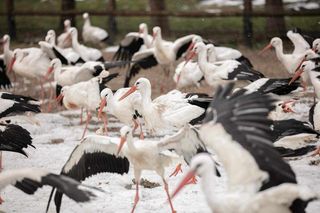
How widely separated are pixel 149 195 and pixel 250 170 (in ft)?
7.44

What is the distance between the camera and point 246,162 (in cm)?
441

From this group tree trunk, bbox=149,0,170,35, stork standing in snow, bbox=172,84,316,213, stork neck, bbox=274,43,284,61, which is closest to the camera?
stork standing in snow, bbox=172,84,316,213

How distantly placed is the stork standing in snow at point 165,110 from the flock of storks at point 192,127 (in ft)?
0.04

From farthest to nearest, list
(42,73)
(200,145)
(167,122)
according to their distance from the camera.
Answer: (42,73) → (167,122) → (200,145)

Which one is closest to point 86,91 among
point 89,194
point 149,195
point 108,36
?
point 149,195

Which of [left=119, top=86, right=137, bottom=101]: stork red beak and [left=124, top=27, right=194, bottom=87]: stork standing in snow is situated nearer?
[left=119, top=86, right=137, bottom=101]: stork red beak

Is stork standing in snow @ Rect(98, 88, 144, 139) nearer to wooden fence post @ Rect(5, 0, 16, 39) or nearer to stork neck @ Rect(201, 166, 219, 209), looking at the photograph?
stork neck @ Rect(201, 166, 219, 209)

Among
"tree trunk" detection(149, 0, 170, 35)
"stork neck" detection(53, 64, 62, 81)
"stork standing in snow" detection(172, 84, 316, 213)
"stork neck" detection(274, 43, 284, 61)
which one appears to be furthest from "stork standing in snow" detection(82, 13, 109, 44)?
"stork standing in snow" detection(172, 84, 316, 213)

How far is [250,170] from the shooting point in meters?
4.43

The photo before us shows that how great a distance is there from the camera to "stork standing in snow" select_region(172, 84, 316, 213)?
4.24 meters

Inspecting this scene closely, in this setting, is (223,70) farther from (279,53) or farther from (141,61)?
(141,61)

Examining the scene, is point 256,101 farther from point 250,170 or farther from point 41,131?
point 41,131

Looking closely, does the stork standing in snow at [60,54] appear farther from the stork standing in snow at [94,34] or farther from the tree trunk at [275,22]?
the tree trunk at [275,22]

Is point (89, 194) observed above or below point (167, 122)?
above
